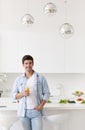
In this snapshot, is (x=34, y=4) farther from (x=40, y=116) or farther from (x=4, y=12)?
(x=40, y=116)

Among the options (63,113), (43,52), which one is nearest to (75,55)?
(43,52)

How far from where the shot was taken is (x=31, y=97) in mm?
3641

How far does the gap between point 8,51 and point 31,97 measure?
2769 millimetres

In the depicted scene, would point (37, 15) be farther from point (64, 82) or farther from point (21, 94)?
point (21, 94)

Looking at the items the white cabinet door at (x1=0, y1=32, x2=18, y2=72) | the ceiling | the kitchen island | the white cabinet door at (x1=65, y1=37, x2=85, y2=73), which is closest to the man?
the kitchen island

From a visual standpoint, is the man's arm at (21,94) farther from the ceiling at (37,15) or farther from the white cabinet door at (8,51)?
the ceiling at (37,15)

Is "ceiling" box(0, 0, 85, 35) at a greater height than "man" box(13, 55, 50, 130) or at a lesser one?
greater

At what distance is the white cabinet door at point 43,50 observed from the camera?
630 centimetres

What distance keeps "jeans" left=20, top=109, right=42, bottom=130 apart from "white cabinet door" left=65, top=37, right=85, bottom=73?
2.79 meters

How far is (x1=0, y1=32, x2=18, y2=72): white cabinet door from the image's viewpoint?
6.26 meters

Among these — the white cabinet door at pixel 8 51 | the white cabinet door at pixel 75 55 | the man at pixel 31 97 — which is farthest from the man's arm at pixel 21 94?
the white cabinet door at pixel 75 55

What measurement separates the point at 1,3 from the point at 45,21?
3.21ft

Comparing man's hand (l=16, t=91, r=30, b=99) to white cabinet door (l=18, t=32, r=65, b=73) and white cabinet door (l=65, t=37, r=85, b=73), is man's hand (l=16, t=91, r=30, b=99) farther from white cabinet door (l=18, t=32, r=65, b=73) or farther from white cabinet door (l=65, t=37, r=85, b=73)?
white cabinet door (l=65, t=37, r=85, b=73)

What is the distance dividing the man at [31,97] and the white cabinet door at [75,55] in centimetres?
269
